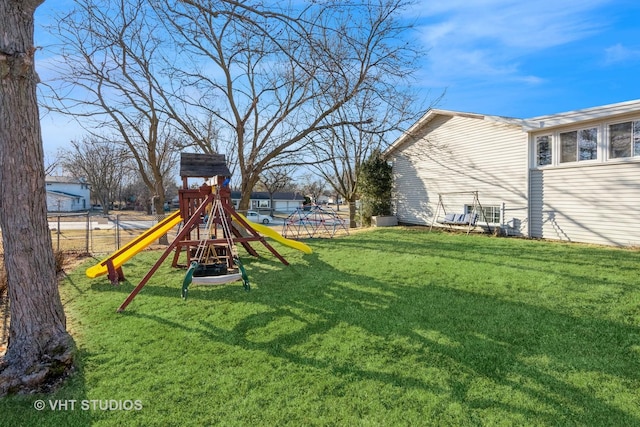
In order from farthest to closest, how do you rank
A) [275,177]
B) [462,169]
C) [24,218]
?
1. [275,177]
2. [462,169]
3. [24,218]

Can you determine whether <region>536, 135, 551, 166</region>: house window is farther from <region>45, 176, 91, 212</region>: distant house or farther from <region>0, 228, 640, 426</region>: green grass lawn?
<region>45, 176, 91, 212</region>: distant house

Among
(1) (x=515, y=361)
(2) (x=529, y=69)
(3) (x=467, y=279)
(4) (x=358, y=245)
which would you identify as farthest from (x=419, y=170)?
(1) (x=515, y=361)

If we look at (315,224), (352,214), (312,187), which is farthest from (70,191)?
(352,214)

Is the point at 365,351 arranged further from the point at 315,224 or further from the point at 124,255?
the point at 315,224

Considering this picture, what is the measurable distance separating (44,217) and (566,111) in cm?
1331

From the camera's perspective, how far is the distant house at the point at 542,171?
386 inches

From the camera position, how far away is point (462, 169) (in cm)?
1495

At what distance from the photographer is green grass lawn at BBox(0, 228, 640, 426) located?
2.95 metres

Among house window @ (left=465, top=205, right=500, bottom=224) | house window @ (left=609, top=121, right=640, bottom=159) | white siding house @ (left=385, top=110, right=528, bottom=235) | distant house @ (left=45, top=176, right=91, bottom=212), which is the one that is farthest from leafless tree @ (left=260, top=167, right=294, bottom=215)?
distant house @ (left=45, top=176, right=91, bottom=212)

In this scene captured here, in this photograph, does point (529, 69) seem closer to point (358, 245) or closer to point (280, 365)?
point (358, 245)

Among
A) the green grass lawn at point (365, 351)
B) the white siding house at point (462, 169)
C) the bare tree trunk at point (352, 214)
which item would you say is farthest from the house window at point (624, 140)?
the bare tree trunk at point (352, 214)

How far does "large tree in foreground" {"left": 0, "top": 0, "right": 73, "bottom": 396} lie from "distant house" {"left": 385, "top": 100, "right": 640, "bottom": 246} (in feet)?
Answer: 35.6

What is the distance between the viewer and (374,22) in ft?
39.2

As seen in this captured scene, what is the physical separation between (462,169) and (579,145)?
15.2ft
